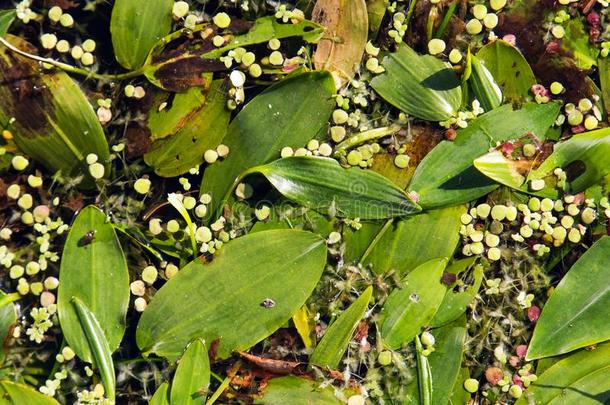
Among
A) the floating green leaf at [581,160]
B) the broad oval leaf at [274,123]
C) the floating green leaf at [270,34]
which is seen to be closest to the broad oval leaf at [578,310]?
the floating green leaf at [581,160]

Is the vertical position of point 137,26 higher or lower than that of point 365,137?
higher

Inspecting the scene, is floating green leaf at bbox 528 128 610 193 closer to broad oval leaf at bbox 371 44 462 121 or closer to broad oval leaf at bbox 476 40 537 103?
broad oval leaf at bbox 476 40 537 103

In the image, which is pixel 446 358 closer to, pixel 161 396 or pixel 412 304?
pixel 412 304

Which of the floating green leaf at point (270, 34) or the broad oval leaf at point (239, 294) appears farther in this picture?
the floating green leaf at point (270, 34)

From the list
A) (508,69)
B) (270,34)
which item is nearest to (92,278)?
(270,34)

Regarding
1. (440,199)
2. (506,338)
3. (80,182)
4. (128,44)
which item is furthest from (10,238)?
(506,338)

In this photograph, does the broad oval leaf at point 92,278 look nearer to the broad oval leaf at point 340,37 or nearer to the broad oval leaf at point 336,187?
the broad oval leaf at point 336,187
